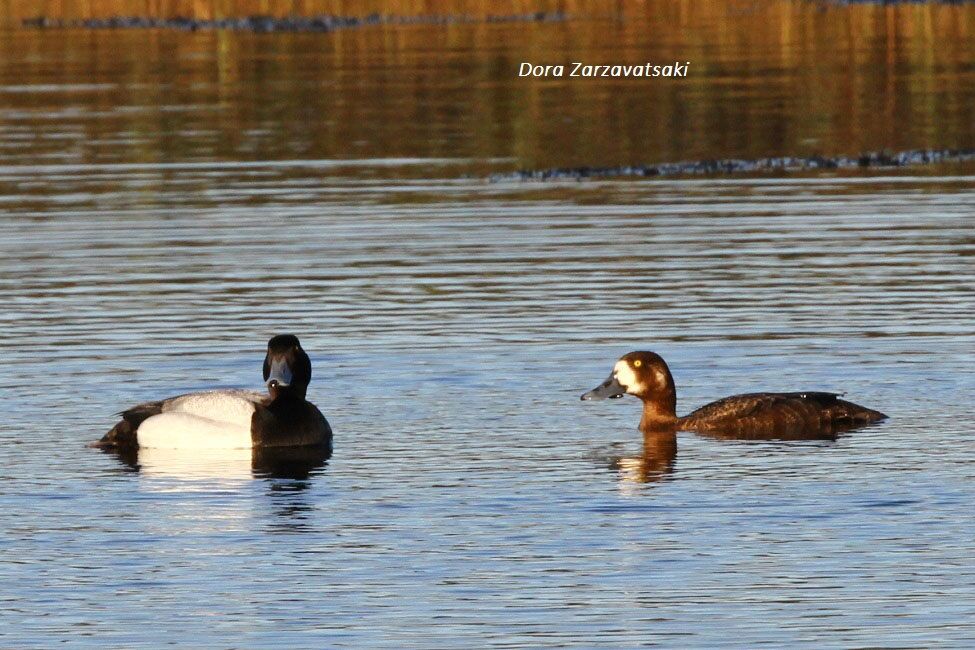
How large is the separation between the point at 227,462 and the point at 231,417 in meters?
0.45

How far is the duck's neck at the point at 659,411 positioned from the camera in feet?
50.7

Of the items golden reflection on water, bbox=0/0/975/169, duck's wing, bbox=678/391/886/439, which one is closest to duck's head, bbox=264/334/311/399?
duck's wing, bbox=678/391/886/439

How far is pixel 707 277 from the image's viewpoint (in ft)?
69.5

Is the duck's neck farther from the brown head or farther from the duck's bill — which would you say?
the duck's bill

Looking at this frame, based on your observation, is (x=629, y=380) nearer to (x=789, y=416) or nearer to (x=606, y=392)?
(x=606, y=392)

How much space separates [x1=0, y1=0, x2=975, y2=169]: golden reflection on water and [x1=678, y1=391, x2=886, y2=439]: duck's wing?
17507mm

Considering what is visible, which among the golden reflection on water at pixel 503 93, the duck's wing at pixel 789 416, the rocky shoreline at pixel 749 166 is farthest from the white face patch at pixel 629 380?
the golden reflection on water at pixel 503 93

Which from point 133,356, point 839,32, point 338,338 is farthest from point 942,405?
point 839,32

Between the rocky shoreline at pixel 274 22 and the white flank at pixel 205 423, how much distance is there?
5148 cm

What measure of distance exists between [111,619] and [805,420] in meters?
5.95

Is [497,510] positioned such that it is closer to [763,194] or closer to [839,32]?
[763,194]

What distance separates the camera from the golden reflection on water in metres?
35.2

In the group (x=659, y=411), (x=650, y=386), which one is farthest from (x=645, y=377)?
(x=659, y=411)

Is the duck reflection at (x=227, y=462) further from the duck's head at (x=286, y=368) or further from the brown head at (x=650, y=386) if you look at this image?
the brown head at (x=650, y=386)
